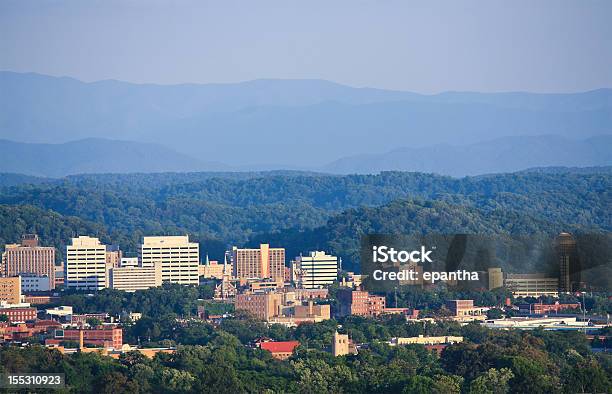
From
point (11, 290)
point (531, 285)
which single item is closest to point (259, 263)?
point (11, 290)

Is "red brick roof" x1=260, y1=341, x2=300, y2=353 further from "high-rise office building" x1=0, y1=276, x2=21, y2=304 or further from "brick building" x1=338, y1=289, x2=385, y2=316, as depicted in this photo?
"high-rise office building" x1=0, y1=276, x2=21, y2=304

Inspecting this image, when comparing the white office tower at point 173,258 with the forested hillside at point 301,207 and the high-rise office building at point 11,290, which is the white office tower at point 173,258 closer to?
the forested hillside at point 301,207

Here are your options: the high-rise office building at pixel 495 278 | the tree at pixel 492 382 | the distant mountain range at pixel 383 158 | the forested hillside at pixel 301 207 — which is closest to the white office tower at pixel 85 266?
the forested hillside at pixel 301 207

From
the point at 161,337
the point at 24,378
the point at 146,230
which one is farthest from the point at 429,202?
the point at 24,378

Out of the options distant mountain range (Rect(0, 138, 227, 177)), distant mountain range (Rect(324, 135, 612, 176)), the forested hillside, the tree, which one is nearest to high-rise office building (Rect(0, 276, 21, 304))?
the forested hillside

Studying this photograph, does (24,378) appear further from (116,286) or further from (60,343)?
(116,286)

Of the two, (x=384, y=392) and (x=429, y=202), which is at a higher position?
(x=429, y=202)
